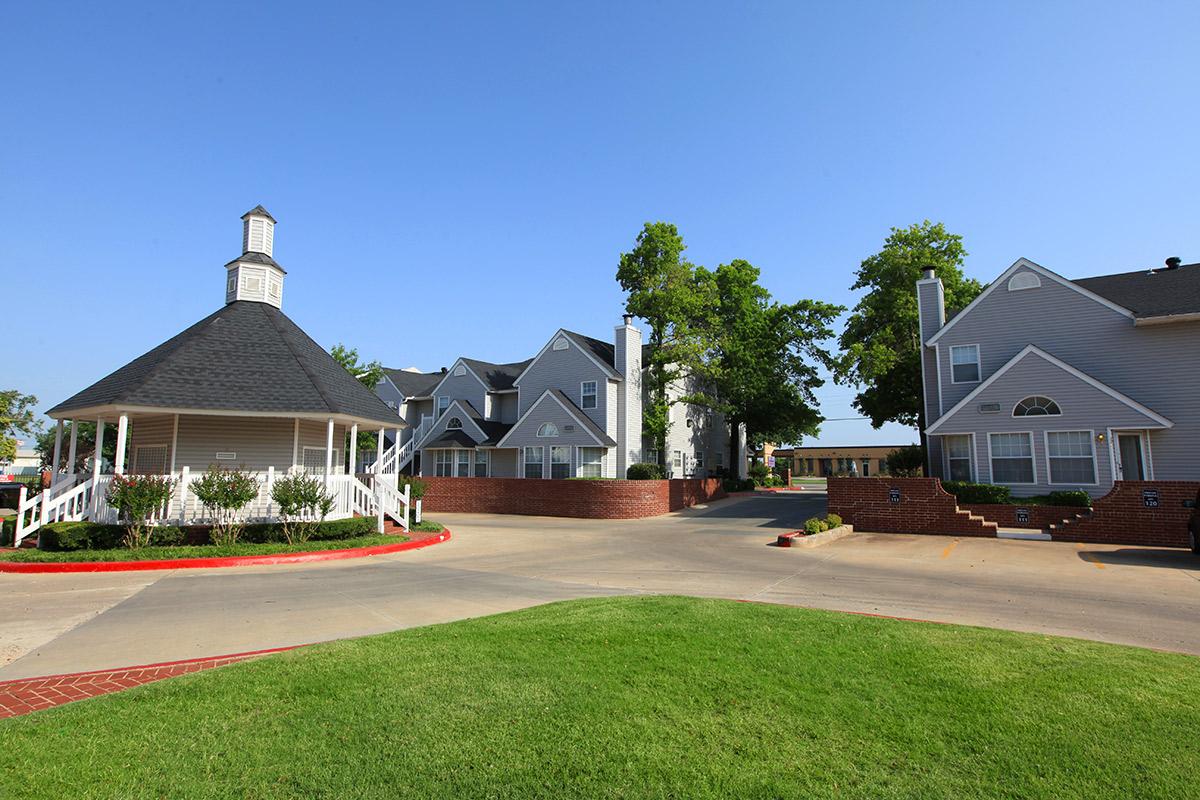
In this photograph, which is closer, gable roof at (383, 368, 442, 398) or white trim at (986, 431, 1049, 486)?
white trim at (986, 431, 1049, 486)

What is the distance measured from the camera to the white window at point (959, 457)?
22.6 metres

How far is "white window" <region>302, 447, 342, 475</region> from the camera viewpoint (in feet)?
63.3

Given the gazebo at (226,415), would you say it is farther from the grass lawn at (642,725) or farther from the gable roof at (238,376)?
the grass lawn at (642,725)

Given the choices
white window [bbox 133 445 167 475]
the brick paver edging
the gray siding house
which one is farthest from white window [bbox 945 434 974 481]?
white window [bbox 133 445 167 475]

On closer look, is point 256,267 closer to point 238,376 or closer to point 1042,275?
point 238,376

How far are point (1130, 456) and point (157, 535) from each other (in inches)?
1117

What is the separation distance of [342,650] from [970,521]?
18.9m

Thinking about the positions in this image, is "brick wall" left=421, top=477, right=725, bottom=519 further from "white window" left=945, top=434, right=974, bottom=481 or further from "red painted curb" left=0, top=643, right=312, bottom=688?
"red painted curb" left=0, top=643, right=312, bottom=688

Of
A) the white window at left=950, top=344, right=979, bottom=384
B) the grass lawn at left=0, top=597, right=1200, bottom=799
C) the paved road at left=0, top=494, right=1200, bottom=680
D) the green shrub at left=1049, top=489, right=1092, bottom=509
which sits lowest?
the paved road at left=0, top=494, right=1200, bottom=680

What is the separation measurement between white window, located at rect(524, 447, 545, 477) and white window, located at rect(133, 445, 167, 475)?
55.2ft

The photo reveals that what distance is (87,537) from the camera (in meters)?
14.0

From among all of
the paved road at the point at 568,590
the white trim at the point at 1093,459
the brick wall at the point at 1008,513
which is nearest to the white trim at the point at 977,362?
the white trim at the point at 1093,459

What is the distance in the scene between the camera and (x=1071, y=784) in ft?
11.3

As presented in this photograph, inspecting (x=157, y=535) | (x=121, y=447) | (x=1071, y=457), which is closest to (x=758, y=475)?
(x=1071, y=457)
